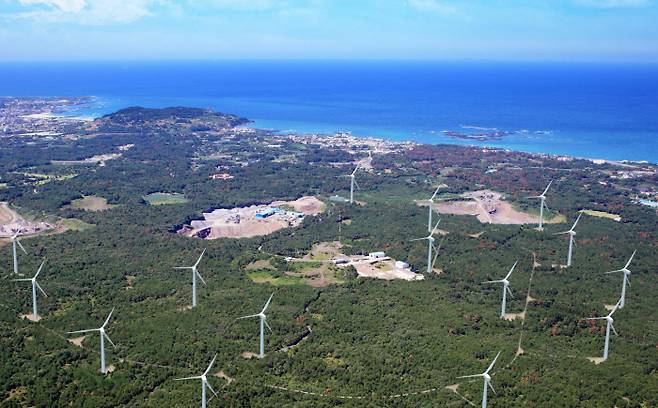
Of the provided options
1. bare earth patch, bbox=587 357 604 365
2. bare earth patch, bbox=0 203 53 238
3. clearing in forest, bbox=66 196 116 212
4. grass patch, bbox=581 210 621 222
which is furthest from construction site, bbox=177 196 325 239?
bare earth patch, bbox=587 357 604 365

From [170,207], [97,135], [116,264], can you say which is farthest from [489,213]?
[97,135]

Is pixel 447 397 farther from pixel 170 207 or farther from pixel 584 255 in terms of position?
pixel 170 207

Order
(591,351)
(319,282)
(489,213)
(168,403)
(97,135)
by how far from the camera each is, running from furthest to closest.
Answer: (97,135)
(489,213)
(319,282)
(591,351)
(168,403)

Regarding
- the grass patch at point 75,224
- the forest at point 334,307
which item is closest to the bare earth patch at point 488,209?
the forest at point 334,307

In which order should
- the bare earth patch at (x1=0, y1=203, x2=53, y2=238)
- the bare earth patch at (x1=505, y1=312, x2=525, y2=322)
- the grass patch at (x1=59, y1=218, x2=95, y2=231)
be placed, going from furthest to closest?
the grass patch at (x1=59, y1=218, x2=95, y2=231), the bare earth patch at (x1=0, y1=203, x2=53, y2=238), the bare earth patch at (x1=505, y1=312, x2=525, y2=322)

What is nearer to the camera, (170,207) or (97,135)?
(170,207)

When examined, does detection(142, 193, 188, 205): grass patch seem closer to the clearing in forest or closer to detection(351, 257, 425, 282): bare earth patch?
the clearing in forest


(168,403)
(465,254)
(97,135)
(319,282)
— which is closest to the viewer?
(168,403)
